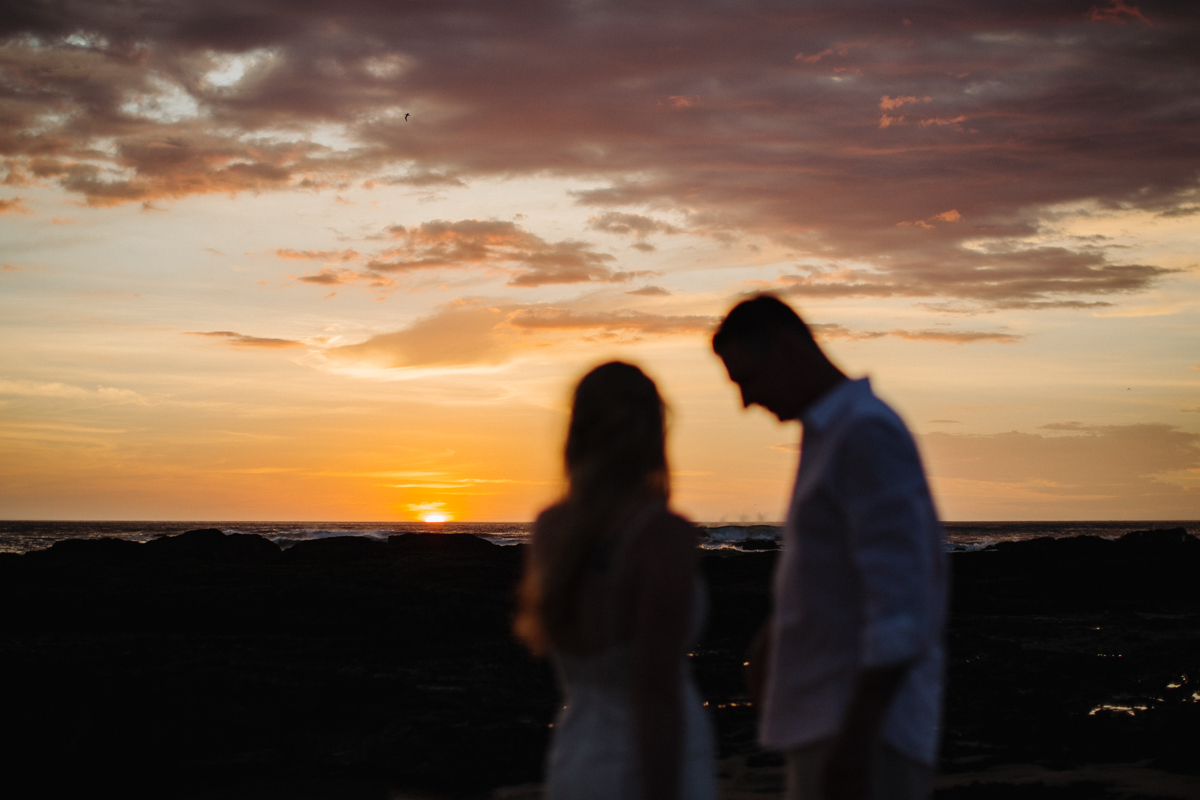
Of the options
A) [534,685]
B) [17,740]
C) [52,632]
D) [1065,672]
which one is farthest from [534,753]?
[52,632]

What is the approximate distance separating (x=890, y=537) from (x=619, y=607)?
0.67m

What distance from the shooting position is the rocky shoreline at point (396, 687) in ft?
22.1

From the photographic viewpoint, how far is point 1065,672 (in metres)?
10.7

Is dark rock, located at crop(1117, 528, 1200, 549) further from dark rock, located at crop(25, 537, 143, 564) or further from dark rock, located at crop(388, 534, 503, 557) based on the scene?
dark rock, located at crop(25, 537, 143, 564)

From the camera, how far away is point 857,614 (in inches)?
81.0

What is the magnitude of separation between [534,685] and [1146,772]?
6181mm

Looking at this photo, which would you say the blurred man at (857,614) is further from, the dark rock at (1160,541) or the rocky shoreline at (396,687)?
the dark rock at (1160,541)

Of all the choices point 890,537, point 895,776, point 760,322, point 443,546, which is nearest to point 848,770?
point 895,776

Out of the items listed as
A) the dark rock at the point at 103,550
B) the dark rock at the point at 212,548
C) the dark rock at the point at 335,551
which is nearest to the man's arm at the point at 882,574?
the dark rock at the point at 212,548

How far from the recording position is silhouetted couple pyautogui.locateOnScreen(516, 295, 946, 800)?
191cm

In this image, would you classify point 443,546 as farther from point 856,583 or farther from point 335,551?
point 856,583

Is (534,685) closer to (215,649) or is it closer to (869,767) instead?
(215,649)

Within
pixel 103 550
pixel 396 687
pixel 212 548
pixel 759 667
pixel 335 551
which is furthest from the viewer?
pixel 335 551

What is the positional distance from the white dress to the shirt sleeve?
44cm
